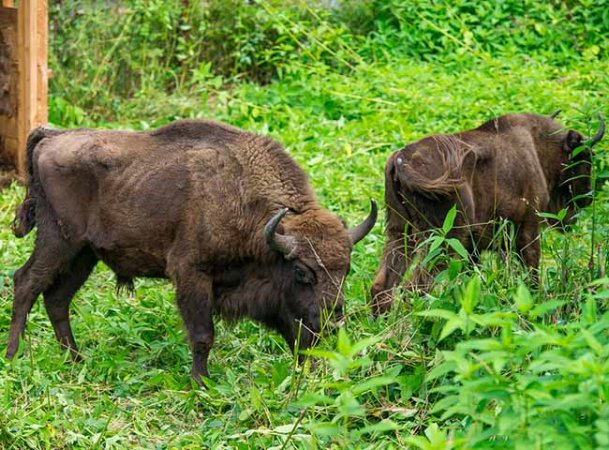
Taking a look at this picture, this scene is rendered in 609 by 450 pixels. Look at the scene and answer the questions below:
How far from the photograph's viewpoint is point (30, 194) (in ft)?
25.5

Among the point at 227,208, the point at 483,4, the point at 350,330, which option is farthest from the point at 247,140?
the point at 483,4

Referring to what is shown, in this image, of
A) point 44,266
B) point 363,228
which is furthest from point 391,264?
point 44,266

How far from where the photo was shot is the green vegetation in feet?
13.9

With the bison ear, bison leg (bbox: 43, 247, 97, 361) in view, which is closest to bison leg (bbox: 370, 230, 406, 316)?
the bison ear

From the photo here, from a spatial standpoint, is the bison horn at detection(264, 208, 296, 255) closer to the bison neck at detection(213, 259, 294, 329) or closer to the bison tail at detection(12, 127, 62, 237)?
the bison neck at detection(213, 259, 294, 329)

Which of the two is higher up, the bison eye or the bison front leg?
the bison eye

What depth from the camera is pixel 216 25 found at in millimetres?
14461

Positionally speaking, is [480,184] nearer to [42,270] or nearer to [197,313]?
[197,313]

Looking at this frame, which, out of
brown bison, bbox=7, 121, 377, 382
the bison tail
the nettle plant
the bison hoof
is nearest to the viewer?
the nettle plant

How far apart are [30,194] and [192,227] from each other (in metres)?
1.45

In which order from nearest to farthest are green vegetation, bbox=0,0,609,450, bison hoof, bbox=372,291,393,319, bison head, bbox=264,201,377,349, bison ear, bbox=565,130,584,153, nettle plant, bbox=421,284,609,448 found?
nettle plant, bbox=421,284,609,448 < green vegetation, bbox=0,0,609,450 < bison hoof, bbox=372,291,393,319 < bison head, bbox=264,201,377,349 < bison ear, bbox=565,130,584,153

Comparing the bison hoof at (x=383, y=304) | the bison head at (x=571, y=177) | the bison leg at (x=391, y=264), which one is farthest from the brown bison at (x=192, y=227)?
the bison head at (x=571, y=177)

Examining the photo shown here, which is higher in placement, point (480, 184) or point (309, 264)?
point (480, 184)

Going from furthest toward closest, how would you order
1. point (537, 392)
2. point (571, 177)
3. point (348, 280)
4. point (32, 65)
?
point (32, 65), point (571, 177), point (348, 280), point (537, 392)
